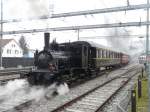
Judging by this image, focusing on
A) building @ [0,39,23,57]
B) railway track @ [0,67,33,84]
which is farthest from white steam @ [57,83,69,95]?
building @ [0,39,23,57]

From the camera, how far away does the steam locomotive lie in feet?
Result: 52.9

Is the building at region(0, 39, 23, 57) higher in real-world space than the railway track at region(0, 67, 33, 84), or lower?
higher

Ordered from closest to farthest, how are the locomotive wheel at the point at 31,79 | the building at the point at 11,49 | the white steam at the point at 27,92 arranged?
the white steam at the point at 27,92
the locomotive wheel at the point at 31,79
the building at the point at 11,49

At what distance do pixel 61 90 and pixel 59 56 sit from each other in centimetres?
224

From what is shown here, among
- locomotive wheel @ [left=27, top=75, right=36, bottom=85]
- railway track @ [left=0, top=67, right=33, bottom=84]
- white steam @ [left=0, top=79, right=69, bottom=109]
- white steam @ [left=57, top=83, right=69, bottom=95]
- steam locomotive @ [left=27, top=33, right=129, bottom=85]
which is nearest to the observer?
white steam @ [left=0, top=79, right=69, bottom=109]

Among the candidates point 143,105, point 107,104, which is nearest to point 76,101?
point 107,104

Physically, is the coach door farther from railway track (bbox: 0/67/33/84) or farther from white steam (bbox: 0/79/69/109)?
railway track (bbox: 0/67/33/84)

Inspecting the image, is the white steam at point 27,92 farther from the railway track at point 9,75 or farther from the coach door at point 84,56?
the coach door at point 84,56

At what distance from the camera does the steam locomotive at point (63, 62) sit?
1612cm

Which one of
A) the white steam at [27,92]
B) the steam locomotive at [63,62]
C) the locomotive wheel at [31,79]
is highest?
the steam locomotive at [63,62]

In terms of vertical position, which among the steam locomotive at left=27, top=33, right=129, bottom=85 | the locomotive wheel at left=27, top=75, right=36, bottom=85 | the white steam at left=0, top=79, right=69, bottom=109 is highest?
the steam locomotive at left=27, top=33, right=129, bottom=85

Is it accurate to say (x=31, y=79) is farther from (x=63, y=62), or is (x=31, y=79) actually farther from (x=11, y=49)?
(x=11, y=49)

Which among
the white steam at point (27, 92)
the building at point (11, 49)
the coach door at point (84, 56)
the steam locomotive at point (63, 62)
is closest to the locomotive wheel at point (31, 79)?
the steam locomotive at point (63, 62)

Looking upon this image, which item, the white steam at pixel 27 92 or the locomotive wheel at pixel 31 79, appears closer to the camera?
the white steam at pixel 27 92
